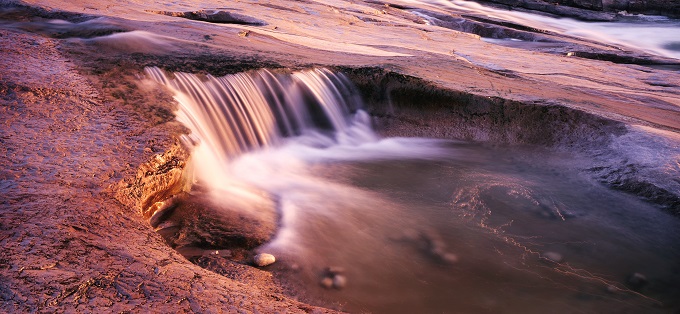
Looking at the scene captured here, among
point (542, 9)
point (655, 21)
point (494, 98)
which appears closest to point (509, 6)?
point (542, 9)

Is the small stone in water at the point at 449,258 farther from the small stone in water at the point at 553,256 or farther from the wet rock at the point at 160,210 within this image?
the wet rock at the point at 160,210

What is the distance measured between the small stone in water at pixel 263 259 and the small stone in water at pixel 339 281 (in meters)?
0.35

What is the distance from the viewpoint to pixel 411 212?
3.59 m

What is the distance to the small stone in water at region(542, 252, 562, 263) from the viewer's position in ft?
10.3

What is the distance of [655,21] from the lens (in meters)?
16.0

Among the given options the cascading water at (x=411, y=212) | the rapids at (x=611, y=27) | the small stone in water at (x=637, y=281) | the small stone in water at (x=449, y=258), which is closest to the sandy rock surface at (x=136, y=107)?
the cascading water at (x=411, y=212)

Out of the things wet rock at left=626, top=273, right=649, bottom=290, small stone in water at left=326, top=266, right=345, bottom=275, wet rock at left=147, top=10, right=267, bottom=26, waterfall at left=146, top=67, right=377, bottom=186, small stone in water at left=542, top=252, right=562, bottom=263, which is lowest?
wet rock at left=626, top=273, right=649, bottom=290

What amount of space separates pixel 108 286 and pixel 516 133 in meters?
4.13

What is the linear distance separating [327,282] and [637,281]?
6.18ft

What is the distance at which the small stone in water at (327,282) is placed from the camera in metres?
2.65

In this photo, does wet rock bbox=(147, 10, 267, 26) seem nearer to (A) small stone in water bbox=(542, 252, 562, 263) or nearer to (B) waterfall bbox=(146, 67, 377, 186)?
(B) waterfall bbox=(146, 67, 377, 186)

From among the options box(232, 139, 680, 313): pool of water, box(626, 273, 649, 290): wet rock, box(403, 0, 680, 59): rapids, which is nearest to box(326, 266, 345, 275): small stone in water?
box(232, 139, 680, 313): pool of water

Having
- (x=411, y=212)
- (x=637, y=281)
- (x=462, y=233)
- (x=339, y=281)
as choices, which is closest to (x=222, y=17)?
(x=411, y=212)

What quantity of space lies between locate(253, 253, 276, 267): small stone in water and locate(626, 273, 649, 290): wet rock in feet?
A: 6.89
